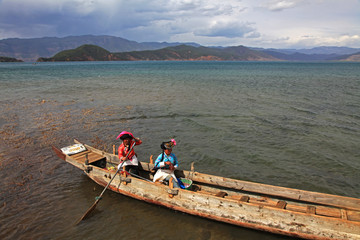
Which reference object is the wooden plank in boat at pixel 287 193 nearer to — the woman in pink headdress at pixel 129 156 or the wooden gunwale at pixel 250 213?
the wooden gunwale at pixel 250 213

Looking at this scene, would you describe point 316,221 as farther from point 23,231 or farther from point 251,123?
point 251,123

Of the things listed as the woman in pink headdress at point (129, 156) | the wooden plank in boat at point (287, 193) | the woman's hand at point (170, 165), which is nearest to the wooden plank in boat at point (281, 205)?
the wooden plank in boat at point (287, 193)

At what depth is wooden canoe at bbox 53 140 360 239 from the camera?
240 inches

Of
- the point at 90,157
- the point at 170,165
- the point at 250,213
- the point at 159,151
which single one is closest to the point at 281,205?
the point at 250,213

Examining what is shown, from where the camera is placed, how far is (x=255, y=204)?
263 inches

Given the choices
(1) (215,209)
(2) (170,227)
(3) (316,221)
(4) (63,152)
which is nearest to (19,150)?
(4) (63,152)

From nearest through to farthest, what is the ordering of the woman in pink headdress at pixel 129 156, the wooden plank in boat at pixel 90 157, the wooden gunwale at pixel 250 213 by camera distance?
the wooden gunwale at pixel 250 213
the woman in pink headdress at pixel 129 156
the wooden plank in boat at pixel 90 157

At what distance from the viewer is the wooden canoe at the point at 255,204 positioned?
240 inches

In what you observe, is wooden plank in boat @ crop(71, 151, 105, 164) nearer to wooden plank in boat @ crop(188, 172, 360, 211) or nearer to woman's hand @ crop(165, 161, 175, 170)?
woman's hand @ crop(165, 161, 175, 170)

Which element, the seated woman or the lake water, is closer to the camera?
the lake water

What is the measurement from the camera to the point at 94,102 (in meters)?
24.1

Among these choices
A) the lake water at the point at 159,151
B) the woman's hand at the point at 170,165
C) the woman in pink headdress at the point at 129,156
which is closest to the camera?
the lake water at the point at 159,151

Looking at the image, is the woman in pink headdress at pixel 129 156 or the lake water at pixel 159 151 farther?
the woman in pink headdress at pixel 129 156

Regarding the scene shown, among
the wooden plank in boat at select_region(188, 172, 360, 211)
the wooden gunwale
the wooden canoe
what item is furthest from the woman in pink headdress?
the wooden plank in boat at select_region(188, 172, 360, 211)
